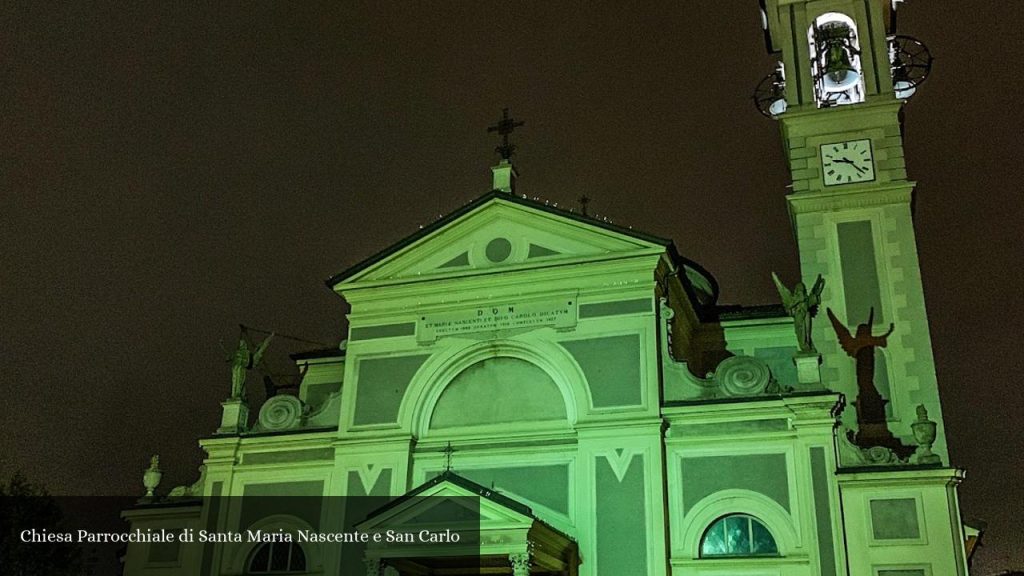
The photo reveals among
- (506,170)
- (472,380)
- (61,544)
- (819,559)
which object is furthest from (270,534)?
(61,544)

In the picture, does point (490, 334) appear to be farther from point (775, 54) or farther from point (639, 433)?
point (775, 54)

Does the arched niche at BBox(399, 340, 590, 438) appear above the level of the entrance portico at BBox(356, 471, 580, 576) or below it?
above

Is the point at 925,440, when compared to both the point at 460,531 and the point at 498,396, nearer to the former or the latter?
the point at 498,396

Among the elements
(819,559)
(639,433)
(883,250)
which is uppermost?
(883,250)

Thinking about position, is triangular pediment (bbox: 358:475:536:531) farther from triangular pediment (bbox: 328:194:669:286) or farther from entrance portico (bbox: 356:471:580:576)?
triangular pediment (bbox: 328:194:669:286)

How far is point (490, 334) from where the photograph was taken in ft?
63.4

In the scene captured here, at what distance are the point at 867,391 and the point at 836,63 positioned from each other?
7917mm

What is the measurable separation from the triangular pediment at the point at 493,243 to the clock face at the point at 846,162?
5.57m

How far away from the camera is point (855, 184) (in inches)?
827

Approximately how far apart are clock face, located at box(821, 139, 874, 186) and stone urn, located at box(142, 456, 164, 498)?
619 inches

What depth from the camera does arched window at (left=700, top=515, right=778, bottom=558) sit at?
53.5 ft

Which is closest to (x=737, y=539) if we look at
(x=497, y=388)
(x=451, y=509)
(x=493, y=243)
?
(x=451, y=509)

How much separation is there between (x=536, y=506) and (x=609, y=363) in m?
2.95

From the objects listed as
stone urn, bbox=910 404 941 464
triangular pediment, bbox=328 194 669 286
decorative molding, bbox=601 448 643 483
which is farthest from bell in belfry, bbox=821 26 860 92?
decorative molding, bbox=601 448 643 483
